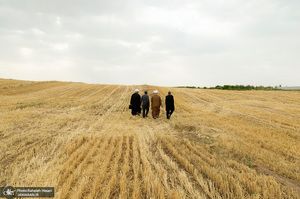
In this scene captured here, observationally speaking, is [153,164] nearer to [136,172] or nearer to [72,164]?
[136,172]

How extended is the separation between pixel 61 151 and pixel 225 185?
4.55 m

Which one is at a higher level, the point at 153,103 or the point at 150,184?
the point at 153,103

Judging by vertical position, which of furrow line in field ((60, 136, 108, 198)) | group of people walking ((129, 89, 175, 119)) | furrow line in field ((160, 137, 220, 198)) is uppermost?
group of people walking ((129, 89, 175, 119))

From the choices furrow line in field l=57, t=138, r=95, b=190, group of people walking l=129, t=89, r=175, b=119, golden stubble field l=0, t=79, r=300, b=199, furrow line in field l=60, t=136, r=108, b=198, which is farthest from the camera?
group of people walking l=129, t=89, r=175, b=119

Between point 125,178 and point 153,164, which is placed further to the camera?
point 153,164

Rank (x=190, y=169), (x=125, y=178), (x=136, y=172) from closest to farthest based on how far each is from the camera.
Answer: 1. (x=125, y=178)
2. (x=136, y=172)
3. (x=190, y=169)

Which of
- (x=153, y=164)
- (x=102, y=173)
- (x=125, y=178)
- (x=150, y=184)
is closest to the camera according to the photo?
(x=150, y=184)

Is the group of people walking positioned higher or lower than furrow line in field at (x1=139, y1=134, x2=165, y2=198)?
higher

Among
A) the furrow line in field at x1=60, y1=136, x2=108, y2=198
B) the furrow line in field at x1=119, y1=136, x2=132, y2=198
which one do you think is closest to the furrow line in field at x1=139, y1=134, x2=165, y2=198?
the furrow line in field at x1=119, y1=136, x2=132, y2=198

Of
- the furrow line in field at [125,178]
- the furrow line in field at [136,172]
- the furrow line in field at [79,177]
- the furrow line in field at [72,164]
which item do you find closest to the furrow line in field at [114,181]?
the furrow line in field at [125,178]

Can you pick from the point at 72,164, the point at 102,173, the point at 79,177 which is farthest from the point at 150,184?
the point at 72,164

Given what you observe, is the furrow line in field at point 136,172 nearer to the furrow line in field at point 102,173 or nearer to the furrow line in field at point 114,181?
the furrow line in field at point 114,181

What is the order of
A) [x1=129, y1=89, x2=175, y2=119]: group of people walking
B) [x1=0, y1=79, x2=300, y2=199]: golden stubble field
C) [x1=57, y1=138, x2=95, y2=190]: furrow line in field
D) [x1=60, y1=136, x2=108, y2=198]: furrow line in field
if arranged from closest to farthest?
1. [x1=60, y1=136, x2=108, y2=198]: furrow line in field
2. [x1=0, y1=79, x2=300, y2=199]: golden stubble field
3. [x1=57, y1=138, x2=95, y2=190]: furrow line in field
4. [x1=129, y1=89, x2=175, y2=119]: group of people walking

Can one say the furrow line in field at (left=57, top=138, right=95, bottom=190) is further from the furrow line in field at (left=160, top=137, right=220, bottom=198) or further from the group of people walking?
the group of people walking
